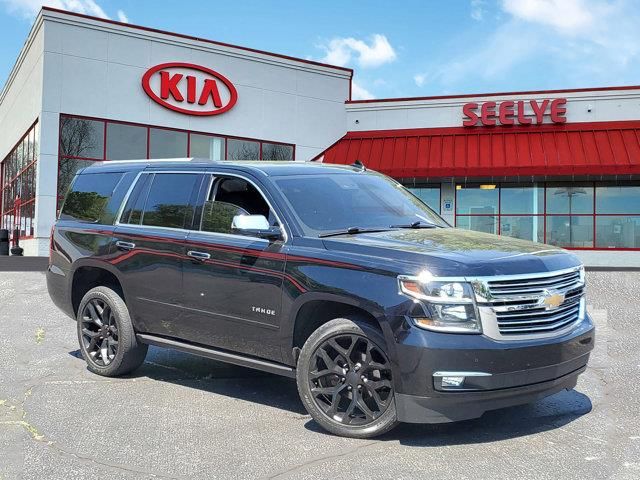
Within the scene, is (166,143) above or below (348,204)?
above

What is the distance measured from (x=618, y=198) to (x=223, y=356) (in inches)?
859

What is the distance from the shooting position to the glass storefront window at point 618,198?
23.4 m

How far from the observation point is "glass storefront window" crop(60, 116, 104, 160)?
2173cm

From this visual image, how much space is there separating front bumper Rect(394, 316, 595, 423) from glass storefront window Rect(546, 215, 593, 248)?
20945 mm

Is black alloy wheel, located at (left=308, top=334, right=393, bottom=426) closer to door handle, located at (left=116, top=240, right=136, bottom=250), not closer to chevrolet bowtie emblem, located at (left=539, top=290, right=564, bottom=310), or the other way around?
chevrolet bowtie emblem, located at (left=539, top=290, right=564, bottom=310)

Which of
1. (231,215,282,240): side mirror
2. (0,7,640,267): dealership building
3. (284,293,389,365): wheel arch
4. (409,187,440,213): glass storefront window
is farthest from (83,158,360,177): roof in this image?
(409,187,440,213): glass storefront window

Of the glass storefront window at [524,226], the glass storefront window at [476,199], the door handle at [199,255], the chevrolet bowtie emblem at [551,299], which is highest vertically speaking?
the glass storefront window at [476,199]

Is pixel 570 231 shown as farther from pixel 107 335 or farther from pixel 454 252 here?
pixel 454 252

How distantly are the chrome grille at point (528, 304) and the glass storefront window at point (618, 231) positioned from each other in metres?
21.0

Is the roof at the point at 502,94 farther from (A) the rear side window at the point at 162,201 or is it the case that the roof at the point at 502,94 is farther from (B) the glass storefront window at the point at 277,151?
(A) the rear side window at the point at 162,201

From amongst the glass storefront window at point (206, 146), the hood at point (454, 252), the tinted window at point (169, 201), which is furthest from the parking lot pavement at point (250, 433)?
the glass storefront window at point (206, 146)

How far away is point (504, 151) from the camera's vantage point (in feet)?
77.2

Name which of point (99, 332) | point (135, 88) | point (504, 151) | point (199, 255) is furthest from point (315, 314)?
point (504, 151)

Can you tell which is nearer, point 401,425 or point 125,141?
point 401,425
